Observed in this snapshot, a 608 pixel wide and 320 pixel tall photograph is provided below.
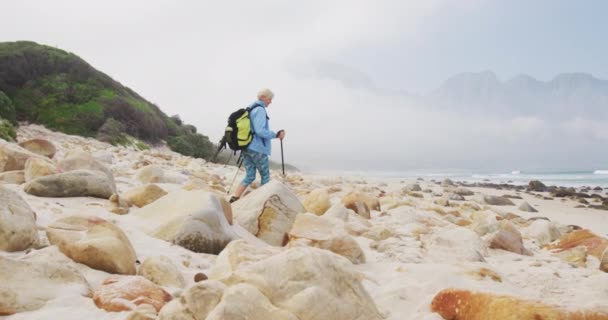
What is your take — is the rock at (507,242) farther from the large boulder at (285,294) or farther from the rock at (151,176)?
the rock at (151,176)

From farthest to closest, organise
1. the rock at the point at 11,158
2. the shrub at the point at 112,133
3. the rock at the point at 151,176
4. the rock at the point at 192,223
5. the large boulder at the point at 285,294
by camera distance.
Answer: the shrub at the point at 112,133
the rock at the point at 151,176
the rock at the point at 11,158
the rock at the point at 192,223
the large boulder at the point at 285,294

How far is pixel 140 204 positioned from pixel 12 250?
219 centimetres

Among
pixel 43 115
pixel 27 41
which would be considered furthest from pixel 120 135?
pixel 27 41

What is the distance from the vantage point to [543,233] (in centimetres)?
683

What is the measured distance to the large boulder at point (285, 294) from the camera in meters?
1.97

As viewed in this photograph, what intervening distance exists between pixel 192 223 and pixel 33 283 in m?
1.55

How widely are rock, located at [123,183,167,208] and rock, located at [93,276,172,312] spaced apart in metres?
2.52

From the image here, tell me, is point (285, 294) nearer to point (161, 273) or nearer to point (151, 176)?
point (161, 273)

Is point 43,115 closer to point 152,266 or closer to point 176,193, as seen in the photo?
point 176,193

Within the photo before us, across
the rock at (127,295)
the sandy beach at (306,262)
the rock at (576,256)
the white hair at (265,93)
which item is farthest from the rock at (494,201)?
the rock at (127,295)

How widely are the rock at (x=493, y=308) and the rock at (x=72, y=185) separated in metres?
3.59

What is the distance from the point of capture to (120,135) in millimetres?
24141

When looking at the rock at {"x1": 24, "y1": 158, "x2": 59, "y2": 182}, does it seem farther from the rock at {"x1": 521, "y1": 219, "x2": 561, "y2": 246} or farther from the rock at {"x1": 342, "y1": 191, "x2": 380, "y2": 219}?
the rock at {"x1": 521, "y1": 219, "x2": 561, "y2": 246}

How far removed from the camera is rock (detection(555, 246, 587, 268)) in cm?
474
